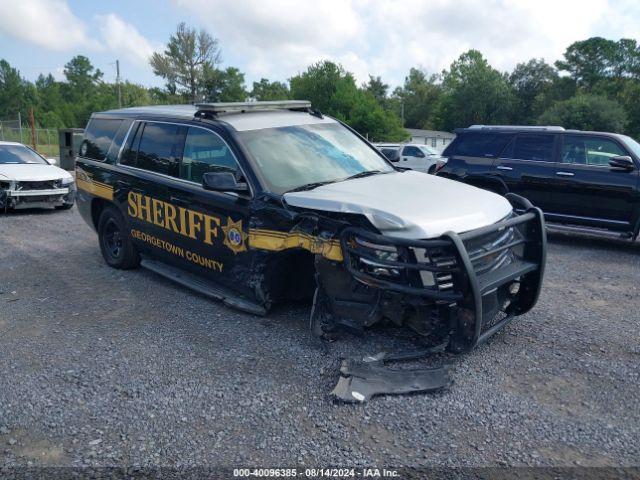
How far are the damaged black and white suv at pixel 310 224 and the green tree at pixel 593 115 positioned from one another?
46.9m

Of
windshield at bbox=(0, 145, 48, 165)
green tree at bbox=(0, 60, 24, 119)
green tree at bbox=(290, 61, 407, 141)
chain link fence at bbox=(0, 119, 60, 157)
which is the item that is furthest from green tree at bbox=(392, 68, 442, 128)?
windshield at bbox=(0, 145, 48, 165)

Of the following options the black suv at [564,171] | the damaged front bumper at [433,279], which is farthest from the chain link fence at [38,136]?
the damaged front bumper at [433,279]

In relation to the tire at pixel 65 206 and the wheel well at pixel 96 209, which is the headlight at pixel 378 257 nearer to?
the wheel well at pixel 96 209

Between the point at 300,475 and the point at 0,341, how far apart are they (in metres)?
3.08

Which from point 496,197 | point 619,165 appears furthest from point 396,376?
point 619,165

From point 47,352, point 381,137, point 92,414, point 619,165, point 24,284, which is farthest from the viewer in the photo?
point 381,137

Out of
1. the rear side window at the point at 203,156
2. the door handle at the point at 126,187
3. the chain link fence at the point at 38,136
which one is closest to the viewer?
the rear side window at the point at 203,156

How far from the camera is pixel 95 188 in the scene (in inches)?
256

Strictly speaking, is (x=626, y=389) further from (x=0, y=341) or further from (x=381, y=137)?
(x=381, y=137)

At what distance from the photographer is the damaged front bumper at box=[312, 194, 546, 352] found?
3.53 m

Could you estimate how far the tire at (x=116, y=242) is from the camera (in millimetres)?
6211

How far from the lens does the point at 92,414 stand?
132 inches

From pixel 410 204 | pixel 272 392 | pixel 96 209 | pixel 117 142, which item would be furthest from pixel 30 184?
pixel 410 204

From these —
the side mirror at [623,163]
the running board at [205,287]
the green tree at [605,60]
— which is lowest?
the running board at [205,287]
